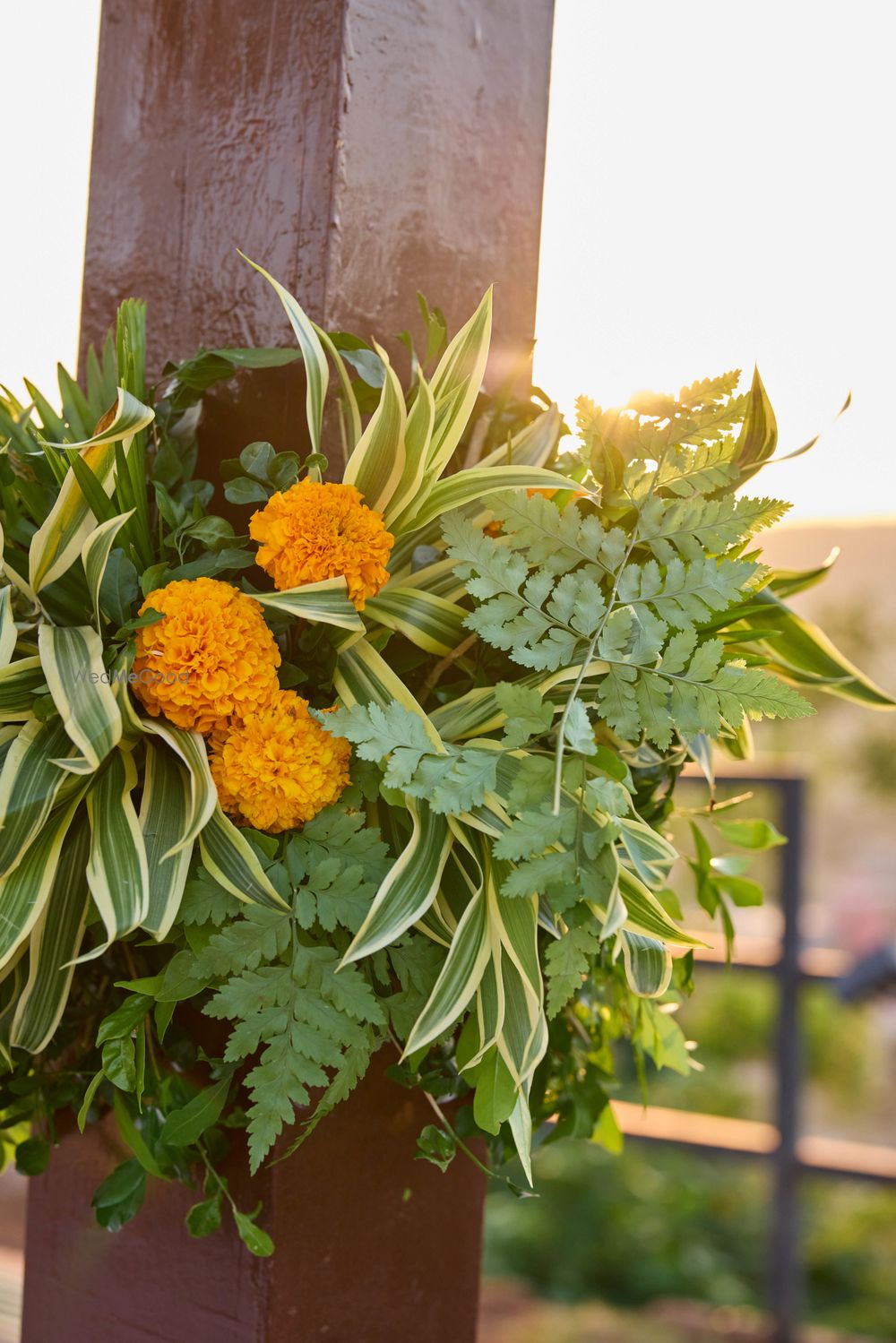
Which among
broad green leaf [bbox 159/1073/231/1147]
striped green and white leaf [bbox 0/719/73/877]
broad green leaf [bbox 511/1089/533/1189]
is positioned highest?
striped green and white leaf [bbox 0/719/73/877]

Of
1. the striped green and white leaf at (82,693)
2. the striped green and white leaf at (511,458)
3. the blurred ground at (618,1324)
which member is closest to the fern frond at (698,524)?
the striped green and white leaf at (511,458)

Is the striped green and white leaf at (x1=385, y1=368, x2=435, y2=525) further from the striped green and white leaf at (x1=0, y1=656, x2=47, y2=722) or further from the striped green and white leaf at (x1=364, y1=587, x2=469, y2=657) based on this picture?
the striped green and white leaf at (x1=0, y1=656, x2=47, y2=722)

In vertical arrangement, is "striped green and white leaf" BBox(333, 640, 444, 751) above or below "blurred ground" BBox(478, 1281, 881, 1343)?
above

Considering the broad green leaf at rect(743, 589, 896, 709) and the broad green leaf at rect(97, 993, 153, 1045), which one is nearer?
the broad green leaf at rect(97, 993, 153, 1045)

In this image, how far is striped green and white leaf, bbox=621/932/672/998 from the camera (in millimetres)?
650

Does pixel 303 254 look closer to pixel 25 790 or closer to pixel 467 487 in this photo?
pixel 467 487

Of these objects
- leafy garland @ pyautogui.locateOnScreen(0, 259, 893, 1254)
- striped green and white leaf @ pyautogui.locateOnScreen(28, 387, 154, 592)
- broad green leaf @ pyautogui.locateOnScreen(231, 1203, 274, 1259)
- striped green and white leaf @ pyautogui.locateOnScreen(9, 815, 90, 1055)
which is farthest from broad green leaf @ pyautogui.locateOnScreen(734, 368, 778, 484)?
broad green leaf @ pyautogui.locateOnScreen(231, 1203, 274, 1259)

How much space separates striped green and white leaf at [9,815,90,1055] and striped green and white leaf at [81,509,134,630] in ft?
0.50

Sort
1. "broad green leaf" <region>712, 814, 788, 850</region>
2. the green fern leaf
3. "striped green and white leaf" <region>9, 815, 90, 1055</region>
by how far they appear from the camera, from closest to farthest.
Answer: the green fern leaf
"striped green and white leaf" <region>9, 815, 90, 1055</region>
"broad green leaf" <region>712, 814, 788, 850</region>

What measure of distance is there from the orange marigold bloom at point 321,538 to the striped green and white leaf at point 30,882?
0.19 metres

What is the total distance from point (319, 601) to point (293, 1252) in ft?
1.73

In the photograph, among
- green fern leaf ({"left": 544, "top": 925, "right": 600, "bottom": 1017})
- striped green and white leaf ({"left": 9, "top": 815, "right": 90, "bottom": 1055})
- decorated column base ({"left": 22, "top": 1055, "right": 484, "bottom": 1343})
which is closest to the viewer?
green fern leaf ({"left": 544, "top": 925, "right": 600, "bottom": 1017})

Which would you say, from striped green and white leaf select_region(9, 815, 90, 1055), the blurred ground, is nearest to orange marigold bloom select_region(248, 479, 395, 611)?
striped green and white leaf select_region(9, 815, 90, 1055)

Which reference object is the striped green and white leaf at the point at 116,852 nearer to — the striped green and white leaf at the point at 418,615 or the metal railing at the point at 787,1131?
the striped green and white leaf at the point at 418,615
